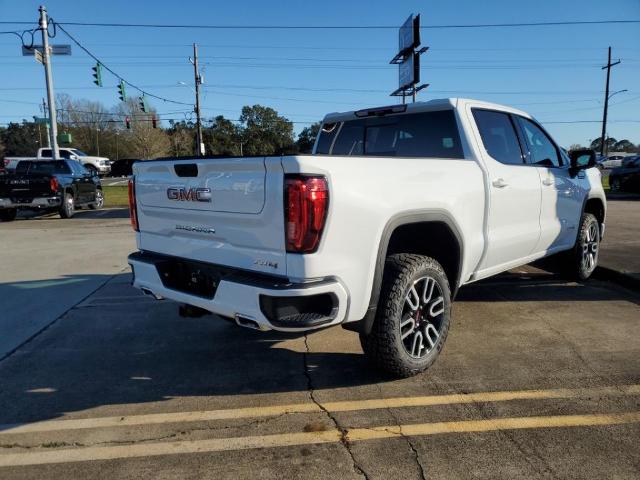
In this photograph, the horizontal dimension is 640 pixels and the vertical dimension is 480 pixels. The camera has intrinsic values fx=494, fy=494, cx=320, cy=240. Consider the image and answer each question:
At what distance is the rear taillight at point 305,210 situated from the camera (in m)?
2.61

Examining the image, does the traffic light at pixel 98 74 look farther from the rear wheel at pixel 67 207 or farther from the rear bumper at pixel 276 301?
the rear bumper at pixel 276 301

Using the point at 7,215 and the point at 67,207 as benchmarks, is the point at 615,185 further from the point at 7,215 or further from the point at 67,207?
the point at 7,215

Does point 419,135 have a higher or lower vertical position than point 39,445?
higher

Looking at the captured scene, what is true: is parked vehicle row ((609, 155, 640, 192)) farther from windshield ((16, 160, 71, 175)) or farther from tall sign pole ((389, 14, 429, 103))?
windshield ((16, 160, 71, 175))

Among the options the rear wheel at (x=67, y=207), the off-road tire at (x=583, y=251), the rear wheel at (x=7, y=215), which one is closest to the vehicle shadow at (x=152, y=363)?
the off-road tire at (x=583, y=251)

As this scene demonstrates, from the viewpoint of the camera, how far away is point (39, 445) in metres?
2.84

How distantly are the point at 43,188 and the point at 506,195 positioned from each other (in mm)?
13972

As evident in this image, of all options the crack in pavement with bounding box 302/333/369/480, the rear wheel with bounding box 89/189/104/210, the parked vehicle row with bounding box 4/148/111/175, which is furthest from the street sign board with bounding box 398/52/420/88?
the crack in pavement with bounding box 302/333/369/480

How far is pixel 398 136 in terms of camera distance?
4531 mm

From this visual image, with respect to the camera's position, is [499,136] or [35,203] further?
[35,203]

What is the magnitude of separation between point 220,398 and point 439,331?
5.38 ft

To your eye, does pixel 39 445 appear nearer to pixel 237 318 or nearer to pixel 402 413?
pixel 237 318

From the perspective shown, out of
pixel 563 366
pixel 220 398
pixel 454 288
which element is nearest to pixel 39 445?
pixel 220 398

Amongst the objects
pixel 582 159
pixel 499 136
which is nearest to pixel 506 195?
pixel 499 136
